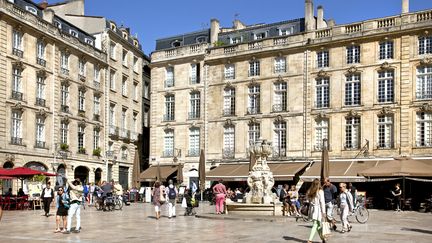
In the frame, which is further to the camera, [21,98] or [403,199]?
[21,98]

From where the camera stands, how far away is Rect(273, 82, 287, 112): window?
125ft

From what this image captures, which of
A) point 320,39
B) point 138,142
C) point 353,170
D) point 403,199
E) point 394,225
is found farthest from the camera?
point 138,142

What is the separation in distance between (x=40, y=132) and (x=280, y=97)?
14.9 metres

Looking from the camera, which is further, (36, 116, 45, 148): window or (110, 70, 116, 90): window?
(110, 70, 116, 90): window

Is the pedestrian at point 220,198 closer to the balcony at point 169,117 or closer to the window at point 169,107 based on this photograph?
the balcony at point 169,117

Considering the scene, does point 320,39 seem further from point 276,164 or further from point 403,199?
point 403,199

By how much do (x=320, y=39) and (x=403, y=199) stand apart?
12410 millimetres

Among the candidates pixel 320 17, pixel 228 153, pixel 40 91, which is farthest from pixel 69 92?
pixel 320 17

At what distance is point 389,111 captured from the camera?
34188 mm

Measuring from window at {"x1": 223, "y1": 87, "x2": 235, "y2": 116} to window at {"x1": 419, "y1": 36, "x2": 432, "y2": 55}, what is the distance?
12393 mm

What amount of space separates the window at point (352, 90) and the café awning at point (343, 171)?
372 cm

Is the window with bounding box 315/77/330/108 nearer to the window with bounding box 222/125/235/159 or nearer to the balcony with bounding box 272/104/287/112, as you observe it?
the balcony with bounding box 272/104/287/112

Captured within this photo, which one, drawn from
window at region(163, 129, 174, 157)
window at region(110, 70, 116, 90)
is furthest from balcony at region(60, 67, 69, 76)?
window at region(163, 129, 174, 157)

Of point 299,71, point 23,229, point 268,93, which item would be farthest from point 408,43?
point 23,229
